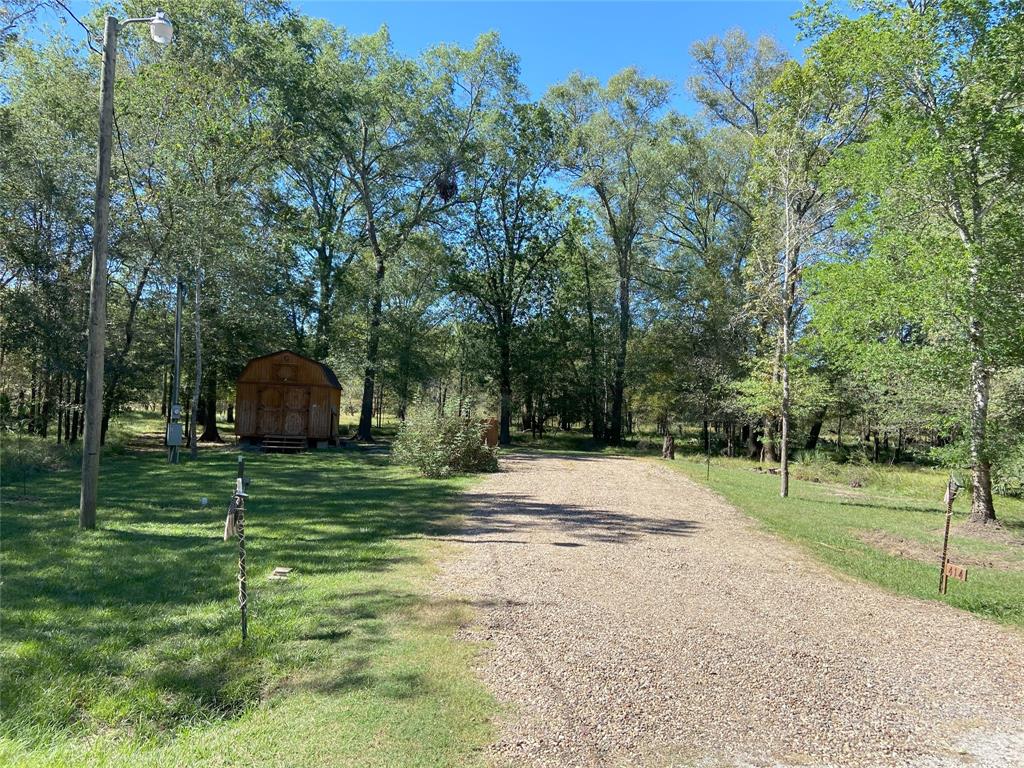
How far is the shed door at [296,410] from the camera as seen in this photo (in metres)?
23.8

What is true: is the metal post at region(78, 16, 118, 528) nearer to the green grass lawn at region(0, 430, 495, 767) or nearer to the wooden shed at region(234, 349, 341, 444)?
the green grass lawn at region(0, 430, 495, 767)

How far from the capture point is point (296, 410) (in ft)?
78.3

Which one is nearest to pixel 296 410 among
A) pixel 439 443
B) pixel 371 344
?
pixel 371 344

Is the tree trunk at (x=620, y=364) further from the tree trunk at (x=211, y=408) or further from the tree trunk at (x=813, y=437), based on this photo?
the tree trunk at (x=211, y=408)

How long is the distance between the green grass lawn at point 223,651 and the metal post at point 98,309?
621mm

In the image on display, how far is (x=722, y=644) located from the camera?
479cm

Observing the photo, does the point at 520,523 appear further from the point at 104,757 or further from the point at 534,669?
the point at 104,757

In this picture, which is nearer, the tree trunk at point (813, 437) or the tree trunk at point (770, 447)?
the tree trunk at point (770, 447)

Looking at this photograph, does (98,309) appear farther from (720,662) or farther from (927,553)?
(927,553)

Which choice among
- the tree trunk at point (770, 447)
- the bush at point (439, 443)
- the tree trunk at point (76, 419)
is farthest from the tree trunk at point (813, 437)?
the tree trunk at point (76, 419)

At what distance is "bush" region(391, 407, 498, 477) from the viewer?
1527cm

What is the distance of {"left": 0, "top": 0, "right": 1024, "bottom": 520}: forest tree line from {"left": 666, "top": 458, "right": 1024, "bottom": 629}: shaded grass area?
128 cm


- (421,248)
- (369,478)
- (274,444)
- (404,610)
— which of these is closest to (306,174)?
(421,248)

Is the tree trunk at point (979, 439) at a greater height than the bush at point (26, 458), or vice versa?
the tree trunk at point (979, 439)
